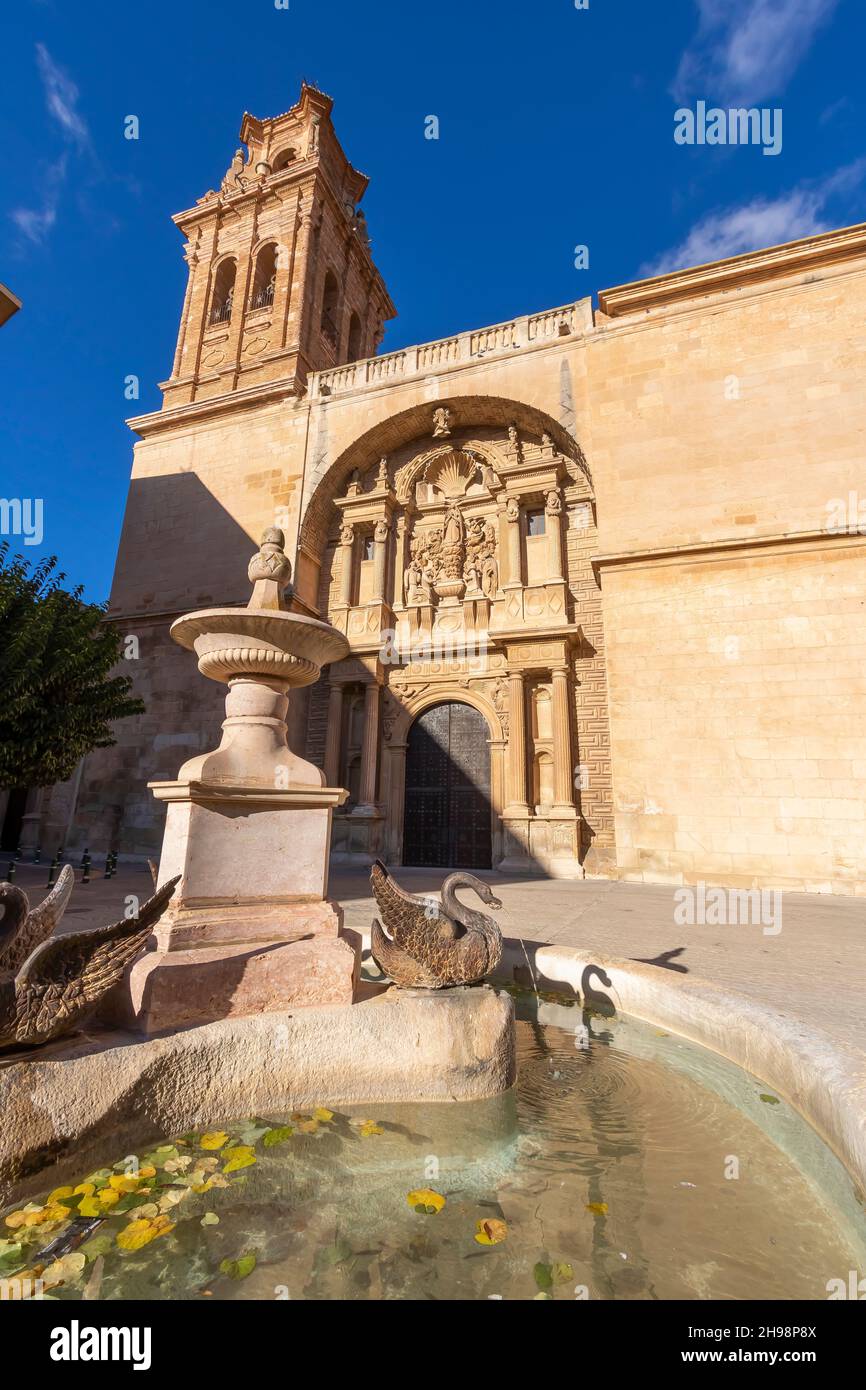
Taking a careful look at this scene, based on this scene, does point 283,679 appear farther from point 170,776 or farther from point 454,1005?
point 170,776

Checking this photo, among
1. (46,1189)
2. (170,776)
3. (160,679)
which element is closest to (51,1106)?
(46,1189)

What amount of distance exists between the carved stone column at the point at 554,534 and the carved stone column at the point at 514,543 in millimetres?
644

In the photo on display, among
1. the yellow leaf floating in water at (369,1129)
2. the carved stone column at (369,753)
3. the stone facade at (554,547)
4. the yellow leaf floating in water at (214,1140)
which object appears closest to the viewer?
the yellow leaf floating in water at (214,1140)

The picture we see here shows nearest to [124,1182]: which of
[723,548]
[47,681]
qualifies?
[47,681]

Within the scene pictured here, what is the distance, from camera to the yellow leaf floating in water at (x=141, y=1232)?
144 cm

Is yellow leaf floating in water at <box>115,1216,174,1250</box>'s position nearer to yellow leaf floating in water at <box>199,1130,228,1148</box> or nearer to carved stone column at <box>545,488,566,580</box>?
yellow leaf floating in water at <box>199,1130,228,1148</box>

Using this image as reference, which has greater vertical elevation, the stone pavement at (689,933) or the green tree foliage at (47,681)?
the green tree foliage at (47,681)

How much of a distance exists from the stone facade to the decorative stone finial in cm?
683

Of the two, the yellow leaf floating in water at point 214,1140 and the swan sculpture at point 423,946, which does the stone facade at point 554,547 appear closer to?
the swan sculpture at point 423,946

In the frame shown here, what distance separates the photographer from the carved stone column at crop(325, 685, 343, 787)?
1255 centimetres

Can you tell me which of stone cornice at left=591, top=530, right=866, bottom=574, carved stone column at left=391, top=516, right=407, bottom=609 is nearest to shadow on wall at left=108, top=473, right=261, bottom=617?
carved stone column at left=391, top=516, right=407, bottom=609

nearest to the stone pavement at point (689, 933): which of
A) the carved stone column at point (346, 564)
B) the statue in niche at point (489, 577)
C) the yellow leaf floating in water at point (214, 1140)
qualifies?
the yellow leaf floating in water at point (214, 1140)

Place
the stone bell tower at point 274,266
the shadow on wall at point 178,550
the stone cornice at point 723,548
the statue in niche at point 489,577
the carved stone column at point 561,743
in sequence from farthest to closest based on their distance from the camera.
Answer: the stone bell tower at point 274,266
the shadow on wall at point 178,550
the statue in niche at point 489,577
the carved stone column at point 561,743
the stone cornice at point 723,548

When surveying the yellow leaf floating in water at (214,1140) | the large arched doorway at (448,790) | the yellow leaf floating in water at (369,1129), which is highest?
the large arched doorway at (448,790)
